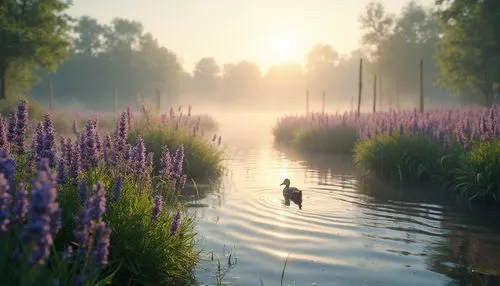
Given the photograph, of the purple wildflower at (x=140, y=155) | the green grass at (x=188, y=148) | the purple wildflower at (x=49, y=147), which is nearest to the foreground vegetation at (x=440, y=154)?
the green grass at (x=188, y=148)

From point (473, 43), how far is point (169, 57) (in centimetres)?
6775

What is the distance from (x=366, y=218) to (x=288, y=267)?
130 inches

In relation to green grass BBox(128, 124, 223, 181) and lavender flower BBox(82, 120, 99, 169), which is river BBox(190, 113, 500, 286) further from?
lavender flower BBox(82, 120, 99, 169)

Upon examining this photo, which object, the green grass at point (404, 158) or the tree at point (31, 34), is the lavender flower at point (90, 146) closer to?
the green grass at point (404, 158)

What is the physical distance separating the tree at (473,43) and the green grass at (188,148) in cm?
1784

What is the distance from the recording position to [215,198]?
10.9 meters

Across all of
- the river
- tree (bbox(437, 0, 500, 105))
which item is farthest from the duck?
tree (bbox(437, 0, 500, 105))

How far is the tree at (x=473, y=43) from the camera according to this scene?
25.5 m

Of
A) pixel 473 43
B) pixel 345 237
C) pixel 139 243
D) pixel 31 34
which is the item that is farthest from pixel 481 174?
Answer: pixel 31 34

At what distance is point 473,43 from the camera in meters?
26.3

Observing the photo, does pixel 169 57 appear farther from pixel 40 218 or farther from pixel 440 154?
pixel 40 218

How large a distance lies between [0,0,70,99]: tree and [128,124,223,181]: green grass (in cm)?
1648

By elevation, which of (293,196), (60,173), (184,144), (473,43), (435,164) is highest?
(473,43)

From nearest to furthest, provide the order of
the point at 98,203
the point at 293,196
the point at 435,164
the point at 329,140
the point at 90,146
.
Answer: the point at 98,203 → the point at 90,146 → the point at 293,196 → the point at 435,164 → the point at 329,140
